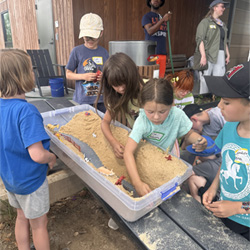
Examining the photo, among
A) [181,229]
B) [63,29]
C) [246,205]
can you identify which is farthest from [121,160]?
[63,29]

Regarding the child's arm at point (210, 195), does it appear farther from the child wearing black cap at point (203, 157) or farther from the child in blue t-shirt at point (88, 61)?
the child in blue t-shirt at point (88, 61)

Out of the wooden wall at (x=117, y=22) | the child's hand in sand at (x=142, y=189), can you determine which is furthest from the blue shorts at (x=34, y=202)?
the wooden wall at (x=117, y=22)

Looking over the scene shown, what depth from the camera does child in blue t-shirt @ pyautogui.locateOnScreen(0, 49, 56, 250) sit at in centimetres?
107

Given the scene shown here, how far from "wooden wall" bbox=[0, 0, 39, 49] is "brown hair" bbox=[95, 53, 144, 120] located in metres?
5.22

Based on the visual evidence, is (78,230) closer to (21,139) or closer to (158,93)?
(21,139)

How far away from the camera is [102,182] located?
1.11 meters

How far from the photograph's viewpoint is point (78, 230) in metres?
1.76

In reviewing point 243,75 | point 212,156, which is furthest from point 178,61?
point 243,75

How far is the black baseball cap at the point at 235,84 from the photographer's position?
2.81 feet

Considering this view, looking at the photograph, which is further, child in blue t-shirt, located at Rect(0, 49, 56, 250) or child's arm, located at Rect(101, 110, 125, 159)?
child's arm, located at Rect(101, 110, 125, 159)

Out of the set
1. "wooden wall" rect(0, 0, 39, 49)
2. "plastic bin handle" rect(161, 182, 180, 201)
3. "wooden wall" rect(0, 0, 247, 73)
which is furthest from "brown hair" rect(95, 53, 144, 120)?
"wooden wall" rect(0, 0, 39, 49)

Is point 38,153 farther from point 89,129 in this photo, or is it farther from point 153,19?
point 153,19

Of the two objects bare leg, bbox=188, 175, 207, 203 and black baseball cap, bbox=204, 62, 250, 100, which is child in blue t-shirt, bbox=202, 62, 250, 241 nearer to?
black baseball cap, bbox=204, 62, 250, 100

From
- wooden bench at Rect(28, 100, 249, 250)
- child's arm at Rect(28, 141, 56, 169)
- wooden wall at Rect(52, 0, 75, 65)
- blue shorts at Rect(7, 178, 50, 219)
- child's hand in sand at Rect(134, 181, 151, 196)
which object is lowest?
blue shorts at Rect(7, 178, 50, 219)
